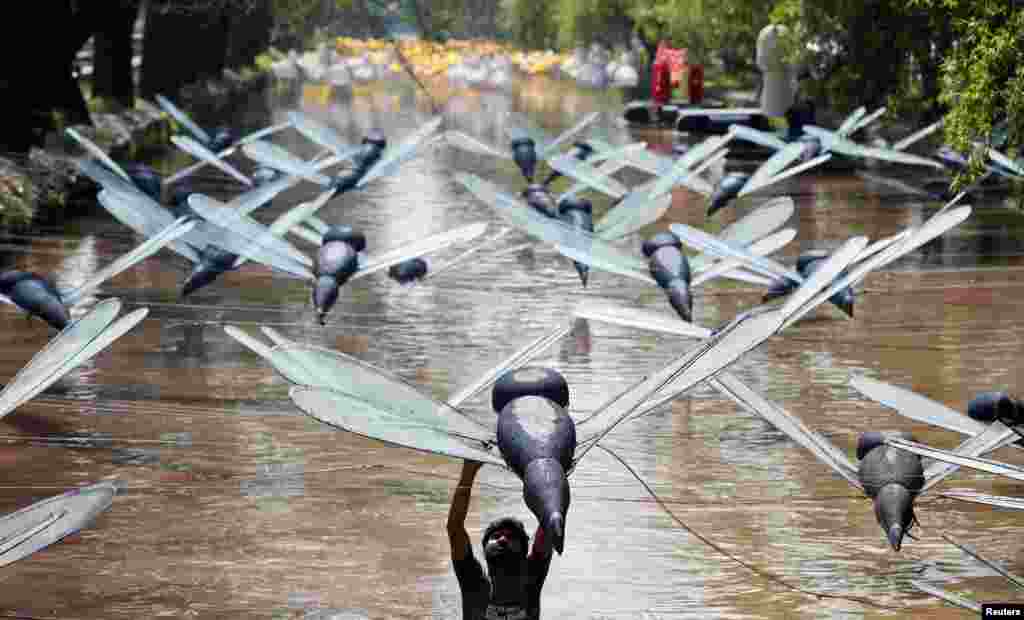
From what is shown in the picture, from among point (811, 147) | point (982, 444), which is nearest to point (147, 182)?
point (811, 147)

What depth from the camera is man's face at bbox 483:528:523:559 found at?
22.2ft

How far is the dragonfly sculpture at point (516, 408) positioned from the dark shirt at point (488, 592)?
56 cm

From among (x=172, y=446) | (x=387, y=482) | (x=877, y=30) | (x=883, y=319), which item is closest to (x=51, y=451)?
(x=172, y=446)

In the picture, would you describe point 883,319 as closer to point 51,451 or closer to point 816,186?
point 51,451

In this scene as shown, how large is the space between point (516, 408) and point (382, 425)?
42 cm

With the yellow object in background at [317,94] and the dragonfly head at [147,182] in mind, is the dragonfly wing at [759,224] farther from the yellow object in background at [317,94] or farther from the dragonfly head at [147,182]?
the yellow object in background at [317,94]

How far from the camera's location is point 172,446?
11359 mm

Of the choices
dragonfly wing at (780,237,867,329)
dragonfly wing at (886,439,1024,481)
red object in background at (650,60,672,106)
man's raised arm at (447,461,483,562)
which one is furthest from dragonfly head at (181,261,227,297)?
red object in background at (650,60,672,106)

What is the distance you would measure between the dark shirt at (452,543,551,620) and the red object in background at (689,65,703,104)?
41567mm

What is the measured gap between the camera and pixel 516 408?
6.30 metres

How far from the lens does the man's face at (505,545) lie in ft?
22.2

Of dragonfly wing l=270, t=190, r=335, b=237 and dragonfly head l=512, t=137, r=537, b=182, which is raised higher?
dragonfly wing l=270, t=190, r=335, b=237

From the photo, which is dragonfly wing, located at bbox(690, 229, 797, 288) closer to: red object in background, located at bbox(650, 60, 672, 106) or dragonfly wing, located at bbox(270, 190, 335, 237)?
dragonfly wing, located at bbox(270, 190, 335, 237)

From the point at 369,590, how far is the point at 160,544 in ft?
4.09
